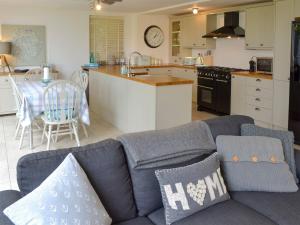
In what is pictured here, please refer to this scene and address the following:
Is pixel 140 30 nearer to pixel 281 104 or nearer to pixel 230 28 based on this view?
pixel 230 28

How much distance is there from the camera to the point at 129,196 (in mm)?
2057

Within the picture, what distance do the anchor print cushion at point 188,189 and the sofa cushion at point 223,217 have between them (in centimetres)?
3

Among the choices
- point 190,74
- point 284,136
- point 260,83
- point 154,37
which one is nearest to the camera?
point 284,136

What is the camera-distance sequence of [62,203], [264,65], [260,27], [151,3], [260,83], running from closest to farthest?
1. [62,203]
2. [260,83]
3. [260,27]
4. [264,65]
5. [151,3]

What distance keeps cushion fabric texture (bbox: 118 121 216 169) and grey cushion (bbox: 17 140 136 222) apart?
0.27 feet

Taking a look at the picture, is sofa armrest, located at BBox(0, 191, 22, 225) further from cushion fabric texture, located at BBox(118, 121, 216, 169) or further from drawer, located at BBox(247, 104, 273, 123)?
drawer, located at BBox(247, 104, 273, 123)

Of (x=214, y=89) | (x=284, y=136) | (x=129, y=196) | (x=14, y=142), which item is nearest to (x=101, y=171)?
(x=129, y=196)

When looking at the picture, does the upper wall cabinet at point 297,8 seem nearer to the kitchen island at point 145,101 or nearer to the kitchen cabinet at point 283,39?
the kitchen cabinet at point 283,39

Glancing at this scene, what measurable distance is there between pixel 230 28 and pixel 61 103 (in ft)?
12.2

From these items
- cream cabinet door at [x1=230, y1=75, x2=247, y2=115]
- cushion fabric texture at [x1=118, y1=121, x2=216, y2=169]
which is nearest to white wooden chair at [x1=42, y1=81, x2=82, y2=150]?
cushion fabric texture at [x1=118, y1=121, x2=216, y2=169]

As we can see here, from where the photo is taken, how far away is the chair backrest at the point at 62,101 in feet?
14.8

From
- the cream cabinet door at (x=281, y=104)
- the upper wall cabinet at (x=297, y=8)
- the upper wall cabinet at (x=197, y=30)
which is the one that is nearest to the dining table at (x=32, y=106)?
the cream cabinet door at (x=281, y=104)

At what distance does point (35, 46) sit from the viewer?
748 centimetres

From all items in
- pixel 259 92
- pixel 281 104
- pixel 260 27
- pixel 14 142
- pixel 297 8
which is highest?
pixel 297 8
